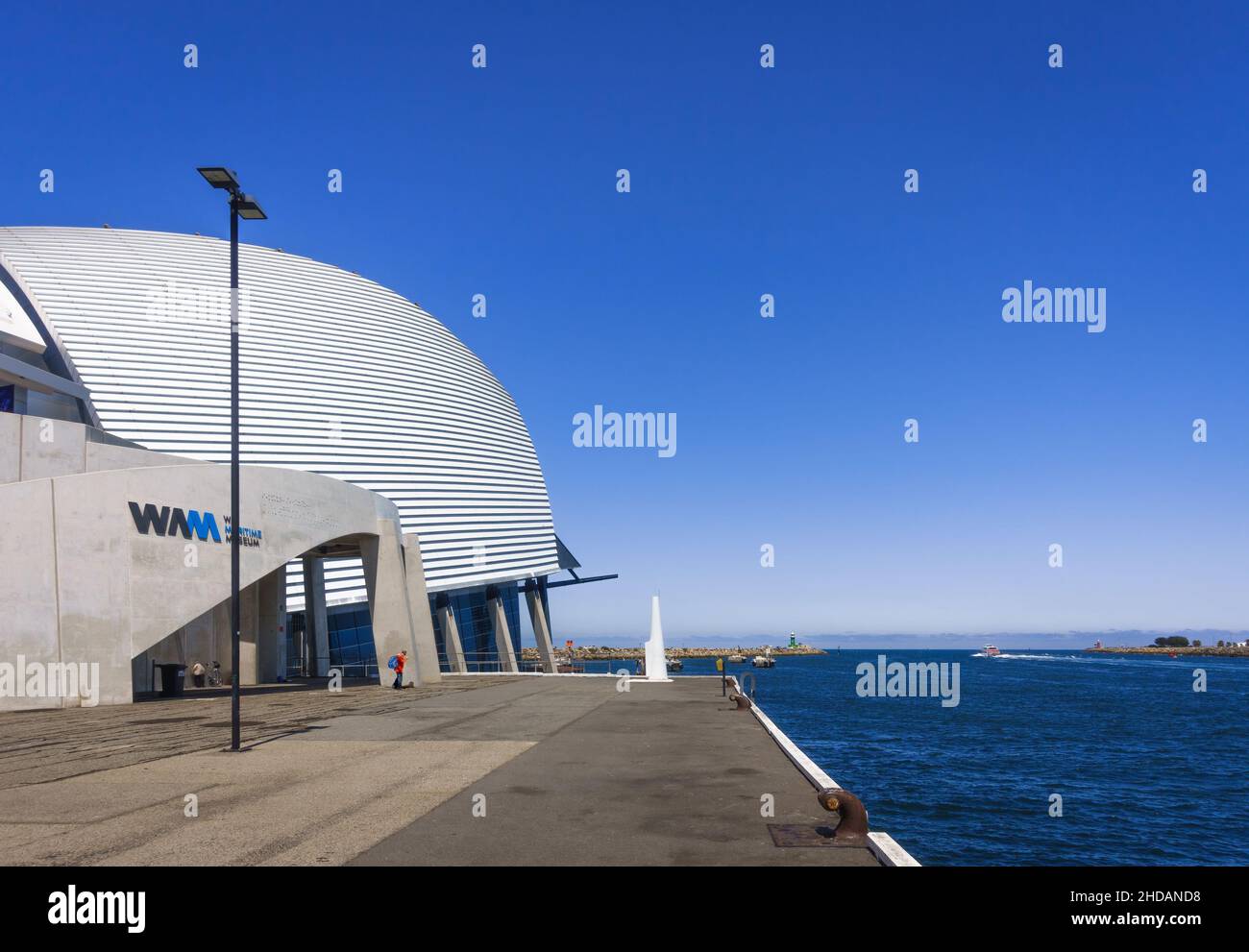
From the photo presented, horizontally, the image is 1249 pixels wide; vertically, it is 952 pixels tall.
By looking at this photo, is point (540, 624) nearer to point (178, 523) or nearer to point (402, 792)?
point (178, 523)

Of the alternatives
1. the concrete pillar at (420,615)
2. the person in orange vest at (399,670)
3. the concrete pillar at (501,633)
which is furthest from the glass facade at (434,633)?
the person in orange vest at (399,670)

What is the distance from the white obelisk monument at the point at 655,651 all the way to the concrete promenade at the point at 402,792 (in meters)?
15.7

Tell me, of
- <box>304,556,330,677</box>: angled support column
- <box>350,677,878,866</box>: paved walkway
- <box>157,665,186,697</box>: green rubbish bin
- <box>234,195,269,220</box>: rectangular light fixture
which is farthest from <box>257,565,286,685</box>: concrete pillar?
<box>234,195,269,220</box>: rectangular light fixture

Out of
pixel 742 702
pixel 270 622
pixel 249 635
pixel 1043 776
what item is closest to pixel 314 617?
pixel 270 622

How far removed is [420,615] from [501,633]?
28793 millimetres

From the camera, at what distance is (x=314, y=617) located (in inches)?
1975

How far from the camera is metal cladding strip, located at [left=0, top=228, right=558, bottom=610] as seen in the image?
54.3 m

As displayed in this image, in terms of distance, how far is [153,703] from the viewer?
2472 centimetres

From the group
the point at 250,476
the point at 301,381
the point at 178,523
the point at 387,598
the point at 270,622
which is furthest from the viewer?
the point at 301,381

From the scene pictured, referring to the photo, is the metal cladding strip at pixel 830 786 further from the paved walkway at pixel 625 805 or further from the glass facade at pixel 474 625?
the glass facade at pixel 474 625

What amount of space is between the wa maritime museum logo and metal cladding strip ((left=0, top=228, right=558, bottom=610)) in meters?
24.9

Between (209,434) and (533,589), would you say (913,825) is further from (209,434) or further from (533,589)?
(533,589)
